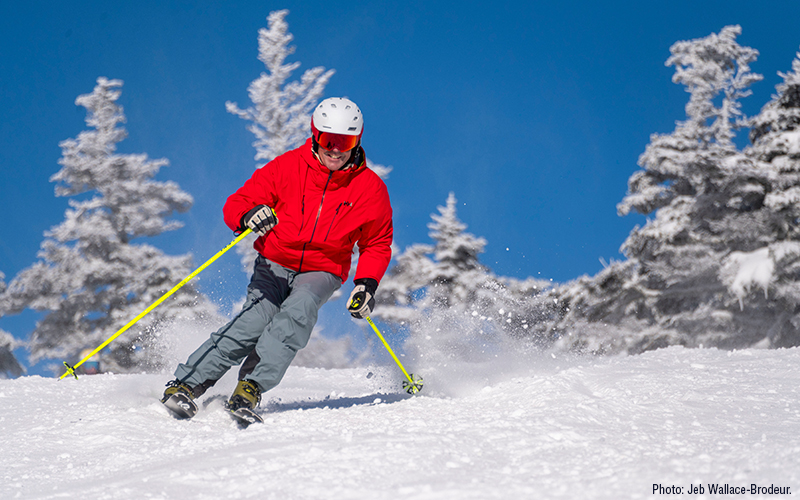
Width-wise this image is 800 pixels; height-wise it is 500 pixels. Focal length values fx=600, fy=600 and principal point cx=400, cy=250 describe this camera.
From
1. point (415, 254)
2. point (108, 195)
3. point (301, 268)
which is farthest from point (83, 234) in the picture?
point (301, 268)

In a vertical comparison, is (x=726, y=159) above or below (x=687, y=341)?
above

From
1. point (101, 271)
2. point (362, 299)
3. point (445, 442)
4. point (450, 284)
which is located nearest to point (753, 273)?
point (450, 284)

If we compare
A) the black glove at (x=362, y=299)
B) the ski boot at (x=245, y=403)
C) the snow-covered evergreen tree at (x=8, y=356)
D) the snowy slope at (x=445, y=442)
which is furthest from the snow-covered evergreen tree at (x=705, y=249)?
the snow-covered evergreen tree at (x=8, y=356)

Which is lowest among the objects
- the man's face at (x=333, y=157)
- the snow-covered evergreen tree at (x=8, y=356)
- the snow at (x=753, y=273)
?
the man's face at (x=333, y=157)

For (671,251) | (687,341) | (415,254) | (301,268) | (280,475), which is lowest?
(280,475)

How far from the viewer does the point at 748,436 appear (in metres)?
2.85

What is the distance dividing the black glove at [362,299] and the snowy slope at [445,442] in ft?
2.16

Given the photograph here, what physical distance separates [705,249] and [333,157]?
488 inches

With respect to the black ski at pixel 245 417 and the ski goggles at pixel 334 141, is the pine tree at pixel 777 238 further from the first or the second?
the black ski at pixel 245 417

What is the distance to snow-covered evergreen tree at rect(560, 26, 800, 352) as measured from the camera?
12.7m

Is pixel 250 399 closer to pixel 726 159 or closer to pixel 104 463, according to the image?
pixel 104 463

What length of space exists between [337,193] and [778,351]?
15.5 ft

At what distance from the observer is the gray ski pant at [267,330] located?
3875mm

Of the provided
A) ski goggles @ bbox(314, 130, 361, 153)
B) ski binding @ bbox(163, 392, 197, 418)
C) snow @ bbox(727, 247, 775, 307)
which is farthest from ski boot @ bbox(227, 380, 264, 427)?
snow @ bbox(727, 247, 775, 307)
